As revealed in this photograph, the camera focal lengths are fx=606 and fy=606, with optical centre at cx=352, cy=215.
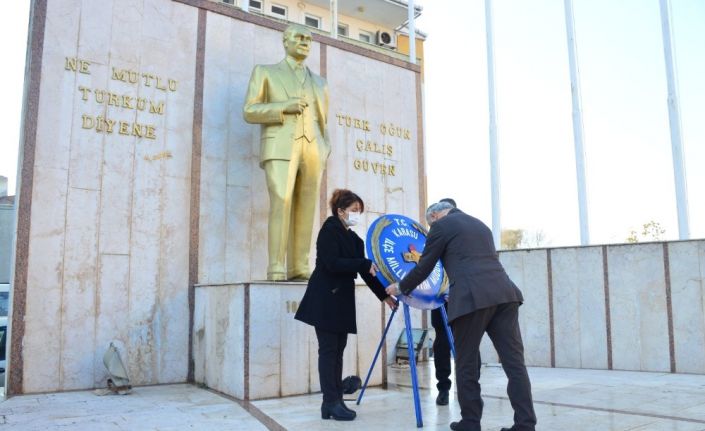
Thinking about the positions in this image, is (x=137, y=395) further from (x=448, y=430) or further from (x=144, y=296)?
(x=448, y=430)

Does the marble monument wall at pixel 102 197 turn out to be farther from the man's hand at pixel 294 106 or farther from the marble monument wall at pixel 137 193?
the man's hand at pixel 294 106

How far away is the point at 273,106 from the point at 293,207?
1233 mm

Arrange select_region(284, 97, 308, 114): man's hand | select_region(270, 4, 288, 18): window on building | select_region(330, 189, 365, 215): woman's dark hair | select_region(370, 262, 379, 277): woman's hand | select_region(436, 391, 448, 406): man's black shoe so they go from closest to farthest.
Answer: select_region(370, 262, 379, 277): woman's hand
select_region(330, 189, 365, 215): woman's dark hair
select_region(436, 391, 448, 406): man's black shoe
select_region(284, 97, 308, 114): man's hand
select_region(270, 4, 288, 18): window on building

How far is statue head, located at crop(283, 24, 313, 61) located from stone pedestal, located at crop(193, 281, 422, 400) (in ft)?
9.02

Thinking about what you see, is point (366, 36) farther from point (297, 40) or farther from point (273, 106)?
point (273, 106)

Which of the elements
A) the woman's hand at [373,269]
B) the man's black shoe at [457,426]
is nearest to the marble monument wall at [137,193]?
the woman's hand at [373,269]

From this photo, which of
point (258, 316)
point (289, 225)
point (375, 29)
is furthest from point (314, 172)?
point (375, 29)

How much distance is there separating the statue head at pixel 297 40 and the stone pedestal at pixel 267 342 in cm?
275

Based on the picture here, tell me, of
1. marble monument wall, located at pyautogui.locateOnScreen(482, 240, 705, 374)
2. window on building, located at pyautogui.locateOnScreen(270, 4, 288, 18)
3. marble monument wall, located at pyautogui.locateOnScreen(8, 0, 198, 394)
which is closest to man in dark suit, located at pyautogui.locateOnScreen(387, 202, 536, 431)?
marble monument wall, located at pyautogui.locateOnScreen(8, 0, 198, 394)

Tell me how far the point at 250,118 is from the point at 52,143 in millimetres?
2164

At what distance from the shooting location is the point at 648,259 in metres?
7.95

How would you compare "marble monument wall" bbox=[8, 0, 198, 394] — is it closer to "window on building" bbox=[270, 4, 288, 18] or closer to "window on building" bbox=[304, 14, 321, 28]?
"window on building" bbox=[270, 4, 288, 18]

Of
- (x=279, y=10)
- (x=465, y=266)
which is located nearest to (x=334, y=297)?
(x=465, y=266)

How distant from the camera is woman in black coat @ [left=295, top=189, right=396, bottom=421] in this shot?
4676 mm
